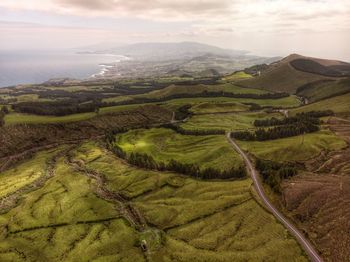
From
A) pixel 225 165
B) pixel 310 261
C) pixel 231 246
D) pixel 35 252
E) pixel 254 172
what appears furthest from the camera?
pixel 225 165

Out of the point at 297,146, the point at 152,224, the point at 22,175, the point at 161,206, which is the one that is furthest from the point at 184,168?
the point at 22,175

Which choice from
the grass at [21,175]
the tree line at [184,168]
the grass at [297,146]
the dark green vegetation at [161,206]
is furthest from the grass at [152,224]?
the grass at [297,146]

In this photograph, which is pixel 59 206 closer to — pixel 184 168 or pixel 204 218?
pixel 184 168

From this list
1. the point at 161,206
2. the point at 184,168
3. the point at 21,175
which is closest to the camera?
the point at 161,206

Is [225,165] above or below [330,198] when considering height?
below

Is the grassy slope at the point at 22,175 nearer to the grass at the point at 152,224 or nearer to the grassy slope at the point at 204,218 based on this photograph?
the grass at the point at 152,224

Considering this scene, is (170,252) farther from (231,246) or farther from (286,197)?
(286,197)

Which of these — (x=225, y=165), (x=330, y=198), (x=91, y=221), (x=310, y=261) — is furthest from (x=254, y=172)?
(x=91, y=221)
